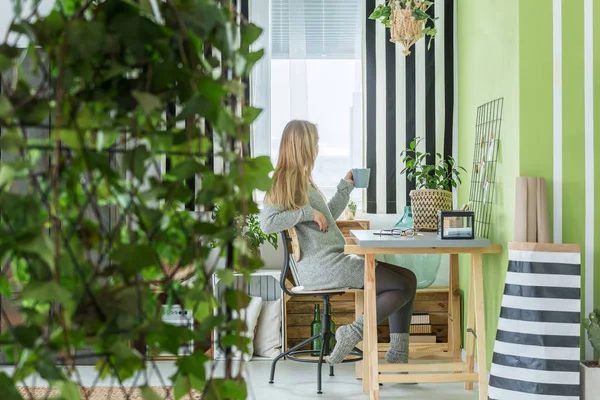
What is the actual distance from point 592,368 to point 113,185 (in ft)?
8.82

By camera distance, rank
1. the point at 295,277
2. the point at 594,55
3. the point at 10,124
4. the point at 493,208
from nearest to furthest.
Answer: the point at 10,124 < the point at 594,55 < the point at 493,208 < the point at 295,277

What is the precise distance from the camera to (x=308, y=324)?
15.5ft

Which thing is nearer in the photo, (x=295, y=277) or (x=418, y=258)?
(x=295, y=277)

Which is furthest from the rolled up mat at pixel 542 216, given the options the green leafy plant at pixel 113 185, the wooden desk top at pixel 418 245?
the green leafy plant at pixel 113 185

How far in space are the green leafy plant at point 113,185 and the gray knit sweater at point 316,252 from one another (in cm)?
298

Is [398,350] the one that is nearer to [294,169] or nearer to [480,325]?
[480,325]

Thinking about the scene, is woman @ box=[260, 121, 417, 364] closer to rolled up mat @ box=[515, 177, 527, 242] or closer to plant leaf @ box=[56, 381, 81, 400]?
rolled up mat @ box=[515, 177, 527, 242]

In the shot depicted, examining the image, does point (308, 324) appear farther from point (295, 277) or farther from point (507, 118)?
point (507, 118)

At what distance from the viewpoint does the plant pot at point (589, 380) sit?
2912 mm

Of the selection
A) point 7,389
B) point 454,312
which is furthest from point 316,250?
point 7,389

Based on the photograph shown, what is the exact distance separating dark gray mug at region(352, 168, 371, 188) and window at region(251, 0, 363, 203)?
1131 mm

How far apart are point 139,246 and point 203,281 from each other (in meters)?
0.11

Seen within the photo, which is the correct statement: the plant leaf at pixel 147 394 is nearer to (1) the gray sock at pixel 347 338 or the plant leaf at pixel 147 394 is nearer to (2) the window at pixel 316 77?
(1) the gray sock at pixel 347 338

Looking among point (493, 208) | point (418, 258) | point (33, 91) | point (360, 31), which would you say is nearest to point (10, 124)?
point (33, 91)
